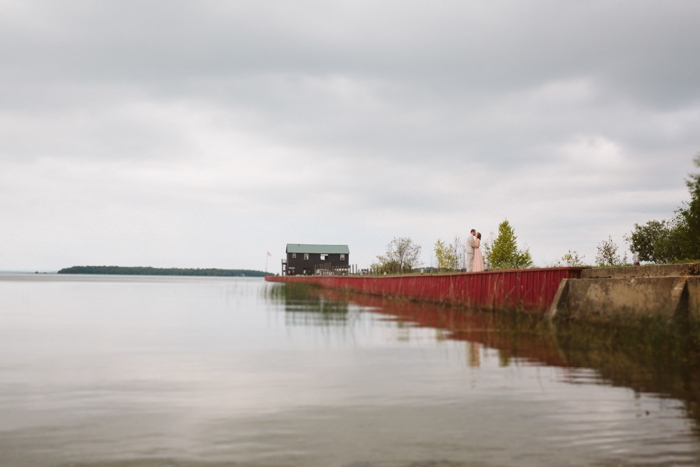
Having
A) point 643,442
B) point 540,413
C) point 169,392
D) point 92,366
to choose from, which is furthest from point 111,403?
point 643,442

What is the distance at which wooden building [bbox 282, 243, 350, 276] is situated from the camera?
338ft

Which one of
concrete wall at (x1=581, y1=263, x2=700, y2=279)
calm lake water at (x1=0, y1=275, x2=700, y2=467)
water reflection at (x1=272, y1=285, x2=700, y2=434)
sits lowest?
calm lake water at (x1=0, y1=275, x2=700, y2=467)

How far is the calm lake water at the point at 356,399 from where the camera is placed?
4.56 meters

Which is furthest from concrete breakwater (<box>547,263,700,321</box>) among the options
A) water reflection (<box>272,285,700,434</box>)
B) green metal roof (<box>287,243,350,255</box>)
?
green metal roof (<box>287,243,350,255</box>)

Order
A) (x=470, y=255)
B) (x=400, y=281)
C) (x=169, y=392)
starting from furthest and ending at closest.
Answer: (x=400, y=281)
(x=470, y=255)
(x=169, y=392)

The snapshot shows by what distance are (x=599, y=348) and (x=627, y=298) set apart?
2.50m

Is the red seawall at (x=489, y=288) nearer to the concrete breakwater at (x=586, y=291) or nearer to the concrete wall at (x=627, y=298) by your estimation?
the concrete breakwater at (x=586, y=291)

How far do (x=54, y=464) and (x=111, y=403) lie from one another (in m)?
2.10

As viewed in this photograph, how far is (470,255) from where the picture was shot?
81.2 feet

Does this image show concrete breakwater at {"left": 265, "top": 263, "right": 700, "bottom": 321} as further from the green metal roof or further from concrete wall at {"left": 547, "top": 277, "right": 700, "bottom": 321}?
the green metal roof

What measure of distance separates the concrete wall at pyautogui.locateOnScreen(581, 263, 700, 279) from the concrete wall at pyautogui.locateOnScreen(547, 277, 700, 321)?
20.4 inches

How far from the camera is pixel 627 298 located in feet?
41.0

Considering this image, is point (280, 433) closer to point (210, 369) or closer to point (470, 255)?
point (210, 369)

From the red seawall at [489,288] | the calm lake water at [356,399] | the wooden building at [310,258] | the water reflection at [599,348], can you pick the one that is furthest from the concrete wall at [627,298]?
the wooden building at [310,258]
